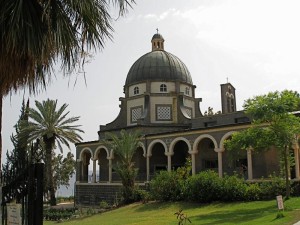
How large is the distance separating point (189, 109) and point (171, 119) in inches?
125

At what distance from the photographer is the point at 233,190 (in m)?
24.5

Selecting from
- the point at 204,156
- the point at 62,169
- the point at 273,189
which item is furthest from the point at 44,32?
the point at 62,169

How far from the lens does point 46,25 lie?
5.94 meters

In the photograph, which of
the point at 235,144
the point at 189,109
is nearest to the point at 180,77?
the point at 189,109

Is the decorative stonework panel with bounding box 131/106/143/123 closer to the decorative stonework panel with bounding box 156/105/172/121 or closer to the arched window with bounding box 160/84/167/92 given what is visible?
the decorative stonework panel with bounding box 156/105/172/121

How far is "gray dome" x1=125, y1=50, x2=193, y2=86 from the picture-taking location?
45750 millimetres

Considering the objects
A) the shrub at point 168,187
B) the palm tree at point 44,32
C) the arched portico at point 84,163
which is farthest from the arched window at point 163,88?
the palm tree at point 44,32

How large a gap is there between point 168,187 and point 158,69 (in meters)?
21.0

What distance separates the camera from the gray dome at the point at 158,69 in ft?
150

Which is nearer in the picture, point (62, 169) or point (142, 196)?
point (142, 196)

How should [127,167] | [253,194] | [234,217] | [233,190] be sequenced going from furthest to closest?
[127,167], [233,190], [253,194], [234,217]

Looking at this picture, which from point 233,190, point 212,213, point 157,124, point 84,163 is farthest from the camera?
point 84,163

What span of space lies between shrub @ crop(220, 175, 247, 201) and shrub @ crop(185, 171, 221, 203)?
36 cm

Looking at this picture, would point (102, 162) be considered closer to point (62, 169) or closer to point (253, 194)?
point (62, 169)
